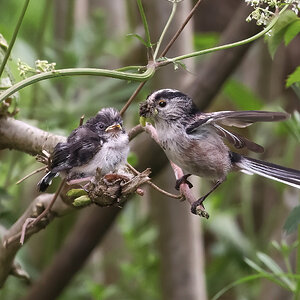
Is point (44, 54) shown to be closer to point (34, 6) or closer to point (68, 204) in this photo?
point (68, 204)

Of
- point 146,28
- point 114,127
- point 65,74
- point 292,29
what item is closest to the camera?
point 65,74

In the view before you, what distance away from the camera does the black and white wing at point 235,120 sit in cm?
146

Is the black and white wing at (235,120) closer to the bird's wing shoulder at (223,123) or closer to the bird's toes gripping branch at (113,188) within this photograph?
the bird's wing shoulder at (223,123)

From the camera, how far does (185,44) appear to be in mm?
2811

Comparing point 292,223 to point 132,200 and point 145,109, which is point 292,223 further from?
point 132,200

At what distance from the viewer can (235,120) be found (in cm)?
157

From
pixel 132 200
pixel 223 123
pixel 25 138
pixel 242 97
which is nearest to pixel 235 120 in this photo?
pixel 223 123

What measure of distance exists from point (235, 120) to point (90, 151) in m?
0.37

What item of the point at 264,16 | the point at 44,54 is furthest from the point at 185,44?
the point at 264,16

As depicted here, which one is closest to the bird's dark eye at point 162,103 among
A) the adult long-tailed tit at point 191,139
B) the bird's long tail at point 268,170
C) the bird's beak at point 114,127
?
the adult long-tailed tit at point 191,139

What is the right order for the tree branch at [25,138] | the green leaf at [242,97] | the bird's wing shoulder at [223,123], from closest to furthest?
the bird's wing shoulder at [223,123], the tree branch at [25,138], the green leaf at [242,97]

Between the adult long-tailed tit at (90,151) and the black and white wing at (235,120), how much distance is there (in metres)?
0.20

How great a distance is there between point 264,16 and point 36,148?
715 mm

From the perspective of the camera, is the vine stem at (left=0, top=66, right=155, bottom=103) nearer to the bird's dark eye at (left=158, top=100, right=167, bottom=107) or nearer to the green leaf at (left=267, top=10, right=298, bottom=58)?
the bird's dark eye at (left=158, top=100, right=167, bottom=107)
